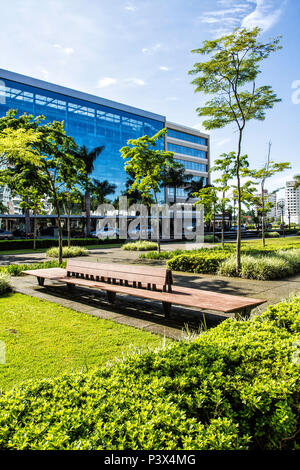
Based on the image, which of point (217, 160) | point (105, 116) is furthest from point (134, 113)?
point (217, 160)

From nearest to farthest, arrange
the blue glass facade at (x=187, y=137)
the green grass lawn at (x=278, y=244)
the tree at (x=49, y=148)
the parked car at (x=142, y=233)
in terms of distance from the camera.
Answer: the tree at (x=49, y=148) → the green grass lawn at (x=278, y=244) → the parked car at (x=142, y=233) → the blue glass facade at (x=187, y=137)

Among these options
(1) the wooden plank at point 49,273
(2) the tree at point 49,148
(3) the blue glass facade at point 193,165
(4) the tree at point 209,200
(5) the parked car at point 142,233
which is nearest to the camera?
(1) the wooden plank at point 49,273

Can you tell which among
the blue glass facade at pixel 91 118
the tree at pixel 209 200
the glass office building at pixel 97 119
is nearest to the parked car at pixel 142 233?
the blue glass facade at pixel 91 118

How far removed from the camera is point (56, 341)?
4910 millimetres

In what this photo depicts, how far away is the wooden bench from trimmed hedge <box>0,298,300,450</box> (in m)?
2.07

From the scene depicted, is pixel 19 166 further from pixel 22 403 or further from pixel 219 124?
pixel 22 403

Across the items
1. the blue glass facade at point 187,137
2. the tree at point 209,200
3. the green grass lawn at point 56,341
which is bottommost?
the green grass lawn at point 56,341

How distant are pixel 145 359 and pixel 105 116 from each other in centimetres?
5578

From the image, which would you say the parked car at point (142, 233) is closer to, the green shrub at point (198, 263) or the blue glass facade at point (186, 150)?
the blue glass facade at point (186, 150)

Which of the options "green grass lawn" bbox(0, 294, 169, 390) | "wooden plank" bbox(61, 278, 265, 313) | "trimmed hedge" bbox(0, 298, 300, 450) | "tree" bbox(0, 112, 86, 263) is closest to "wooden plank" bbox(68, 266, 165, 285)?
"wooden plank" bbox(61, 278, 265, 313)

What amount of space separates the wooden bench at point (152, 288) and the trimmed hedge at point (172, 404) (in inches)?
81.6

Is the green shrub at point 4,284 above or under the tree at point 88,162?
under

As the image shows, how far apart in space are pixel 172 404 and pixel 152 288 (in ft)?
15.1

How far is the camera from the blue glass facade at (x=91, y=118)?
Answer: 42.2m
